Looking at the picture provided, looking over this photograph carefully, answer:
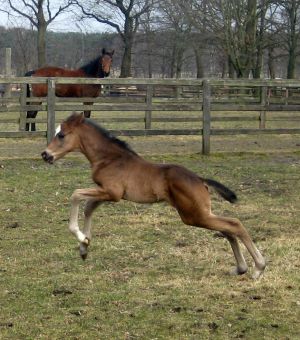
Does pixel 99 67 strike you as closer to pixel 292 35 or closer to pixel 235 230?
pixel 235 230

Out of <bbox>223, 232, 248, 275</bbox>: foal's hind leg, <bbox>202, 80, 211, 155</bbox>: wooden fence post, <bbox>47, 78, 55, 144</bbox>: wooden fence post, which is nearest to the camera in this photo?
<bbox>223, 232, 248, 275</bbox>: foal's hind leg

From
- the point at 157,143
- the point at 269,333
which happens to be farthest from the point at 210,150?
the point at 269,333

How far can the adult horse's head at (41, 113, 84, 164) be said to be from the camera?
6047 mm

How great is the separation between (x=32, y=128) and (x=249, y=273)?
1072 cm

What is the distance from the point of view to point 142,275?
5992 millimetres

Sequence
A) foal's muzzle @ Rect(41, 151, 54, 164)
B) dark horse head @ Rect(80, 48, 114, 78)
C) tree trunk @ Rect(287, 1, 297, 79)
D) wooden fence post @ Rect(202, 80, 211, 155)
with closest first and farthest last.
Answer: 1. foal's muzzle @ Rect(41, 151, 54, 164)
2. wooden fence post @ Rect(202, 80, 211, 155)
3. dark horse head @ Rect(80, 48, 114, 78)
4. tree trunk @ Rect(287, 1, 297, 79)

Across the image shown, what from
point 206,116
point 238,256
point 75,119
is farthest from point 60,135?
point 206,116

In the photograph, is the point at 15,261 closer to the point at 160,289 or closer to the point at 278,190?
the point at 160,289

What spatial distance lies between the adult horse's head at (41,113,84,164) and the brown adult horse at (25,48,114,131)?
1011cm

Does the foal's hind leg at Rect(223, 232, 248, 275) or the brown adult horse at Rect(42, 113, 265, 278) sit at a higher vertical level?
the brown adult horse at Rect(42, 113, 265, 278)

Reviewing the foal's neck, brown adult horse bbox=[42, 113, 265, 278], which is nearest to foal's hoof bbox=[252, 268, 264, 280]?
brown adult horse bbox=[42, 113, 265, 278]

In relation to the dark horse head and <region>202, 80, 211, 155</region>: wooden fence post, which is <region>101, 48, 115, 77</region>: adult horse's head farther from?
<region>202, 80, 211, 155</region>: wooden fence post

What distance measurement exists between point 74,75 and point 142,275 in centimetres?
1230

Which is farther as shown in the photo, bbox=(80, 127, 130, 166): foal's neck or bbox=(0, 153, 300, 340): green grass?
bbox=(80, 127, 130, 166): foal's neck
